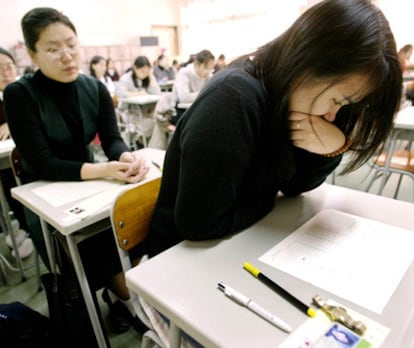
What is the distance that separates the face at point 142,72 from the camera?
450 cm

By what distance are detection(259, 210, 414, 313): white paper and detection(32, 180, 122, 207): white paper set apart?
0.71 meters

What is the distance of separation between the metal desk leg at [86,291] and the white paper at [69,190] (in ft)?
0.49

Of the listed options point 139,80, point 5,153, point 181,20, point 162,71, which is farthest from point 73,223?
point 181,20

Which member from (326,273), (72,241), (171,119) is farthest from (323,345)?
(171,119)

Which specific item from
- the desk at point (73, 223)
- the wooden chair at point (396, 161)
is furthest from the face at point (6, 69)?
the wooden chair at point (396, 161)

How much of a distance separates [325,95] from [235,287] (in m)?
0.42

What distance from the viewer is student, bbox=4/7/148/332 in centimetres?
118

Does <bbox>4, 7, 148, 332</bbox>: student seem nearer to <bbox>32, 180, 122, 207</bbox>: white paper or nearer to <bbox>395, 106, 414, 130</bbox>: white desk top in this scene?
<bbox>32, 180, 122, 207</bbox>: white paper

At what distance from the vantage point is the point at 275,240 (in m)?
0.71

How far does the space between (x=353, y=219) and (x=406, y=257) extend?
17 centimetres

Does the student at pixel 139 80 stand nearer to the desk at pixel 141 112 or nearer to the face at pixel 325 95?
the desk at pixel 141 112

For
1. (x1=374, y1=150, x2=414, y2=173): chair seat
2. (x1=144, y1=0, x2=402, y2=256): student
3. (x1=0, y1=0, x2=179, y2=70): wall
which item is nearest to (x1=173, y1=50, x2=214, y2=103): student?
(x1=374, y1=150, x2=414, y2=173): chair seat

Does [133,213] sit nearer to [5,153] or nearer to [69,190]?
[69,190]

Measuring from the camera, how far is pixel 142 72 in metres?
4.52
